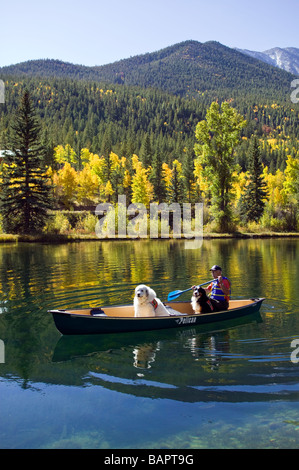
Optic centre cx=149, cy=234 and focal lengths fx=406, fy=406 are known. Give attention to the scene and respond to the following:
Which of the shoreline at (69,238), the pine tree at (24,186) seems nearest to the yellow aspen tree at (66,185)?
the pine tree at (24,186)

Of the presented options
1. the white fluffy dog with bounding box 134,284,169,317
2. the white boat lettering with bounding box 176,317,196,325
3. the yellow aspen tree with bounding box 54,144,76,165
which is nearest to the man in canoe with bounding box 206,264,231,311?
the white boat lettering with bounding box 176,317,196,325

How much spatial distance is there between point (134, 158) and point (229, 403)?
5207 inches

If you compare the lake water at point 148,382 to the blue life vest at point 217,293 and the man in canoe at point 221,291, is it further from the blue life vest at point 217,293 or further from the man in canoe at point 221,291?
the blue life vest at point 217,293

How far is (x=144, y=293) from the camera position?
12.6 meters

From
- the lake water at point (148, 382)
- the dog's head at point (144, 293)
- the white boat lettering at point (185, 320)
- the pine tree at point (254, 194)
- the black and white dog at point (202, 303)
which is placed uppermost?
the pine tree at point (254, 194)

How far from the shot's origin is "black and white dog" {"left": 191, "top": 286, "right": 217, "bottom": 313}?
48.0 feet

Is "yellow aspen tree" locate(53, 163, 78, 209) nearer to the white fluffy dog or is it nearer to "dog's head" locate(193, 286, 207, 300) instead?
"dog's head" locate(193, 286, 207, 300)

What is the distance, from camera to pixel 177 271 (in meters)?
26.5

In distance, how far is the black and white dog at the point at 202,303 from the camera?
14617 mm

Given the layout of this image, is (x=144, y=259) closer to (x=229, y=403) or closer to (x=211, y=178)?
(x=229, y=403)

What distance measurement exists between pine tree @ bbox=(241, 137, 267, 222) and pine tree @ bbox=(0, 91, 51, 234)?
38396 millimetres

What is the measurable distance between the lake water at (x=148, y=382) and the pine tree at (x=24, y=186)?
117ft

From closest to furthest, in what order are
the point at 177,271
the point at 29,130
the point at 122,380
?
the point at 122,380 < the point at 177,271 < the point at 29,130
